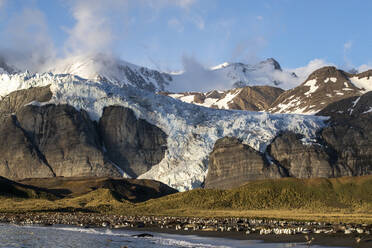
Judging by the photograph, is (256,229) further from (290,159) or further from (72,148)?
(72,148)

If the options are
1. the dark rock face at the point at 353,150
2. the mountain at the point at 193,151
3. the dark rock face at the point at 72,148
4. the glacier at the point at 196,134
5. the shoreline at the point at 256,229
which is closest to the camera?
A: the shoreline at the point at 256,229

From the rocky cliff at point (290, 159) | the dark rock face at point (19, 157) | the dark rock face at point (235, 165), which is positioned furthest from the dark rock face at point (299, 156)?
the dark rock face at point (19, 157)

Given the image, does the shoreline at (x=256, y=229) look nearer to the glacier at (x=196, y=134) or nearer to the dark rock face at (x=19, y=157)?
the glacier at (x=196, y=134)

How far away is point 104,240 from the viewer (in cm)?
4731

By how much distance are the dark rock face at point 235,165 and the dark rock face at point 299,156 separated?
607cm

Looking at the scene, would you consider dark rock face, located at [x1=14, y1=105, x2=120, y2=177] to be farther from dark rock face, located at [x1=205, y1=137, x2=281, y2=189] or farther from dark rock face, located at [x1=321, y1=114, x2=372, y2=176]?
dark rock face, located at [x1=321, y1=114, x2=372, y2=176]

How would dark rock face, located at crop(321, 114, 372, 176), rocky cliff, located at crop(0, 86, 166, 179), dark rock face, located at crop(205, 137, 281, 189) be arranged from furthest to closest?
1. dark rock face, located at crop(321, 114, 372, 176)
2. rocky cliff, located at crop(0, 86, 166, 179)
3. dark rock face, located at crop(205, 137, 281, 189)

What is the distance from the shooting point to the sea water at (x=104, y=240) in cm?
4288

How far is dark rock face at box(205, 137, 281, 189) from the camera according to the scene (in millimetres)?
184500

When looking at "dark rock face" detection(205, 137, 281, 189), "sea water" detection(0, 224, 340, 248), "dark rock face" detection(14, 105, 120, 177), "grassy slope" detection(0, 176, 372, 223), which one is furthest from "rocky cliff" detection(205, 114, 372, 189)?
"sea water" detection(0, 224, 340, 248)

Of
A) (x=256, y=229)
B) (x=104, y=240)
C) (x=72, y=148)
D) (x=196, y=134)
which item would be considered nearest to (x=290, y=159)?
(x=196, y=134)

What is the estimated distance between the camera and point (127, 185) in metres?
152

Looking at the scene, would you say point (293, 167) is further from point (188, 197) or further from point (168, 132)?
point (188, 197)

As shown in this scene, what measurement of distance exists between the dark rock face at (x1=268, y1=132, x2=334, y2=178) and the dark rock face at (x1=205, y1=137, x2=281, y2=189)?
607cm
